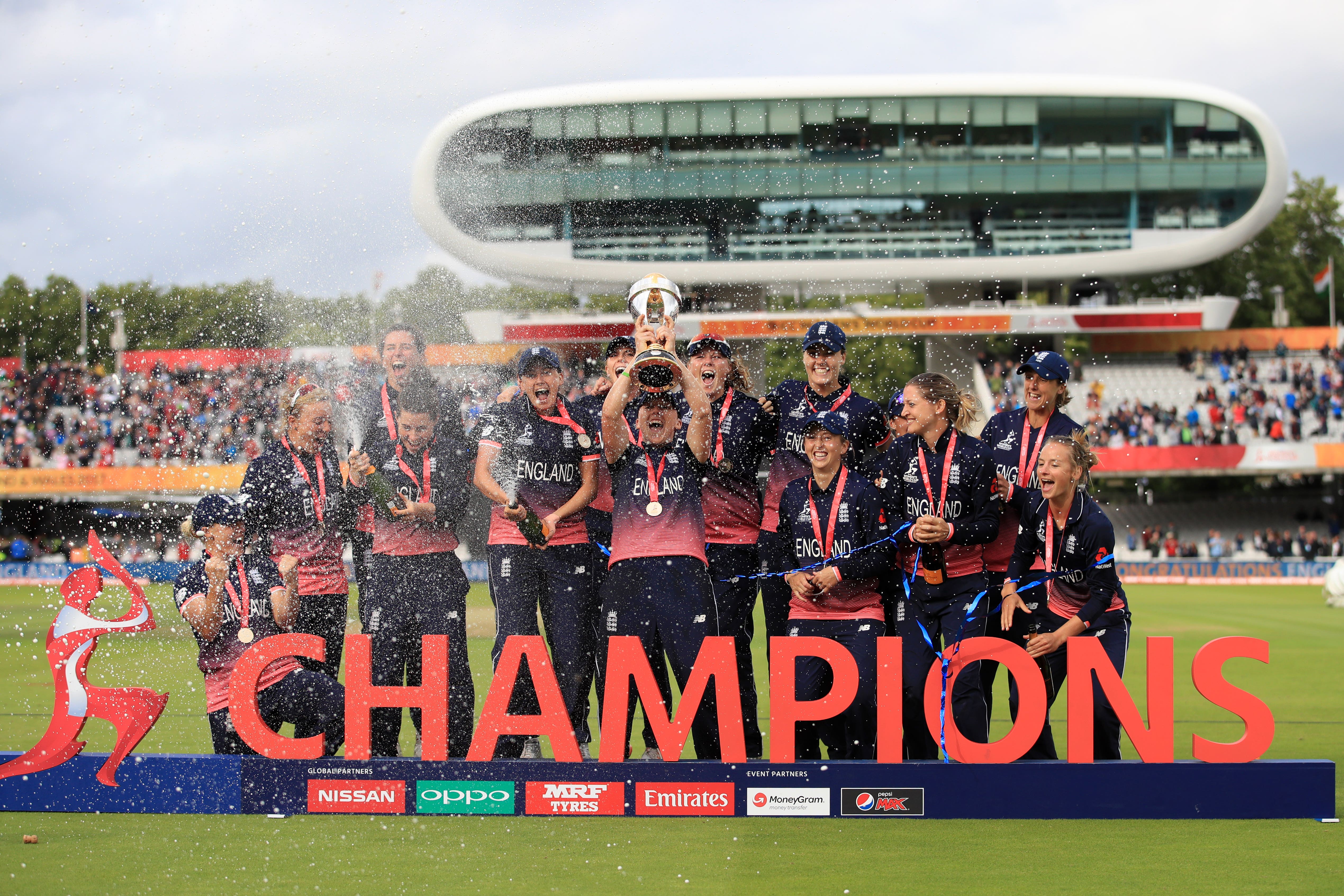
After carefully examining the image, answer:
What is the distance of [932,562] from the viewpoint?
6.16 metres

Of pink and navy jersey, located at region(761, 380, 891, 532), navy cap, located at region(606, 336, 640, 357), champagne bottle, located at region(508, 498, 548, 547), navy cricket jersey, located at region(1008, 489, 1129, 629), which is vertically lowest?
navy cricket jersey, located at region(1008, 489, 1129, 629)

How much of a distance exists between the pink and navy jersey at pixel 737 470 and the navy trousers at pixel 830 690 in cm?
62

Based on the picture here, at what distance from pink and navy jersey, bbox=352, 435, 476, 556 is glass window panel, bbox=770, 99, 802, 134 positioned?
118 ft

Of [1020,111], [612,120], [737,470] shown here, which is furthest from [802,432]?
[1020,111]

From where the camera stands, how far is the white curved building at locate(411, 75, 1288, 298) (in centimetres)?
4031

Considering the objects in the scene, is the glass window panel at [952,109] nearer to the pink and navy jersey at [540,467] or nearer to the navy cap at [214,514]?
the pink and navy jersey at [540,467]

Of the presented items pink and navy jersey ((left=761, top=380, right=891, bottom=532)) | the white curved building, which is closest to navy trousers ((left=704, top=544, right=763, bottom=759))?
pink and navy jersey ((left=761, top=380, right=891, bottom=532))

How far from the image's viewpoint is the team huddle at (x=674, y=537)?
602 cm

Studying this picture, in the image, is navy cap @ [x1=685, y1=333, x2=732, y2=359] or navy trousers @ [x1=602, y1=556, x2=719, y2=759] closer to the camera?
navy trousers @ [x1=602, y1=556, x2=719, y2=759]

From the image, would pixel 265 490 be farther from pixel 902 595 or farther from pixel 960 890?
pixel 960 890

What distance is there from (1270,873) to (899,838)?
152 cm

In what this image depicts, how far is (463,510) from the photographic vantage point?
21.6ft

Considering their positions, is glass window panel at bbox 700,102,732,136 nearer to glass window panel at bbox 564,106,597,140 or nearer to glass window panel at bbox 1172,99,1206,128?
glass window panel at bbox 564,106,597,140

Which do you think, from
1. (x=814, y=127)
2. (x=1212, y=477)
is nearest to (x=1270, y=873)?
(x=814, y=127)
